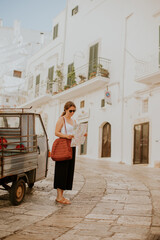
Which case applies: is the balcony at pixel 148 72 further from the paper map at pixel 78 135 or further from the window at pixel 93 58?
the paper map at pixel 78 135

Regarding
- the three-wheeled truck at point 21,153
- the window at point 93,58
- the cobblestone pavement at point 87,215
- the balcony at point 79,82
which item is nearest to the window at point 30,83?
the balcony at point 79,82

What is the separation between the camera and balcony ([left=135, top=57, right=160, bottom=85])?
1204 cm

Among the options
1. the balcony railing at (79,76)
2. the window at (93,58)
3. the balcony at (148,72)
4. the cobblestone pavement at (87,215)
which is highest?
the window at (93,58)

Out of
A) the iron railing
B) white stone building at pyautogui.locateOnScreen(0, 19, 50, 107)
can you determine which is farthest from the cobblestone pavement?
white stone building at pyautogui.locateOnScreen(0, 19, 50, 107)

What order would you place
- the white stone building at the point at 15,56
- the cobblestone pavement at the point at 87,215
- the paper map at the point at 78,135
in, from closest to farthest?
the cobblestone pavement at the point at 87,215 → the paper map at the point at 78,135 → the white stone building at the point at 15,56

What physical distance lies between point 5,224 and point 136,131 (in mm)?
11093

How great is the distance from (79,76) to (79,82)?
0.36m

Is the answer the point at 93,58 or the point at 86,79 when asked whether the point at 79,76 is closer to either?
the point at 86,79

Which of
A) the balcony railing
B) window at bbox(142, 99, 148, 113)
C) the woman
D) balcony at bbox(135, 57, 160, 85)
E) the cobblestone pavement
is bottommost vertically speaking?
the cobblestone pavement

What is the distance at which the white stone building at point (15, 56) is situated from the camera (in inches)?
1166

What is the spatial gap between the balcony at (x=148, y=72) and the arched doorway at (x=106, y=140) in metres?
3.74

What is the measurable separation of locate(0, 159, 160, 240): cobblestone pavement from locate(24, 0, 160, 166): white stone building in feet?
25.4

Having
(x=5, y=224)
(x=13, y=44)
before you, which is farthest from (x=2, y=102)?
(x=5, y=224)

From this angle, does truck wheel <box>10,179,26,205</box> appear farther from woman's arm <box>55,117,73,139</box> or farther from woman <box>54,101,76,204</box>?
woman's arm <box>55,117,73,139</box>
